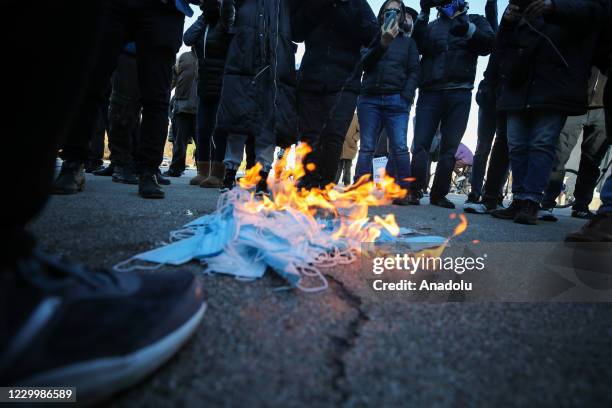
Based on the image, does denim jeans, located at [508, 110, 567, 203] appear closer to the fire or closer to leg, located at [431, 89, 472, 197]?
leg, located at [431, 89, 472, 197]

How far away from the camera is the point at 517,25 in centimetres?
296

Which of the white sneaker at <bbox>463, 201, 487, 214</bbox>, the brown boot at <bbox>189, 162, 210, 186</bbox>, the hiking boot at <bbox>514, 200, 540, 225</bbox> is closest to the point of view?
the hiking boot at <bbox>514, 200, 540, 225</bbox>

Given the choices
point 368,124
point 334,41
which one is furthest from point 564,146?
point 334,41

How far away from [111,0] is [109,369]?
2324 millimetres

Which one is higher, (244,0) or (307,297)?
(244,0)

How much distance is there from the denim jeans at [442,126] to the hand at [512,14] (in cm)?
90

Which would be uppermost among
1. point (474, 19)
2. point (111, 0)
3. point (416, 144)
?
point (474, 19)

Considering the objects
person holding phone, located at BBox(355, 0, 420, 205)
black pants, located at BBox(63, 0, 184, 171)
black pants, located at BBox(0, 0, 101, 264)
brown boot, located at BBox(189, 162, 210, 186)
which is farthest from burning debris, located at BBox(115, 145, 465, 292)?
brown boot, located at BBox(189, 162, 210, 186)

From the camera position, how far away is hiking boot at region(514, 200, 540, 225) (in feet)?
9.60

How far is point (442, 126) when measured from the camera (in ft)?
13.2

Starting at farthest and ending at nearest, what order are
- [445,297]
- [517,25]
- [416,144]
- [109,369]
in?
[416,144] → [517,25] → [445,297] → [109,369]

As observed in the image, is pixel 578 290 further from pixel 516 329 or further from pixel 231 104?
pixel 231 104

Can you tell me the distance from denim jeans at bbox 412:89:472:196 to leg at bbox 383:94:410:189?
211 millimetres

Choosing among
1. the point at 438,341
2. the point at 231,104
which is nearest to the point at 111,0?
the point at 231,104
